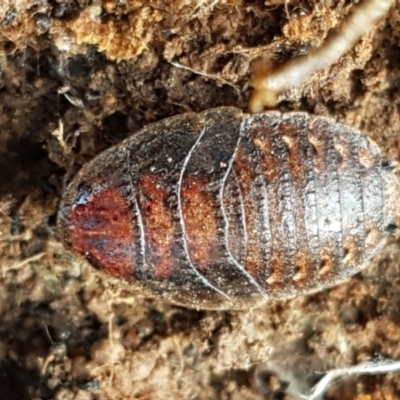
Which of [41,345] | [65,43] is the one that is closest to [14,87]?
[65,43]

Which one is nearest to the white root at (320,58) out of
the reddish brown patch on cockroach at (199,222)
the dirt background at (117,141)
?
the dirt background at (117,141)

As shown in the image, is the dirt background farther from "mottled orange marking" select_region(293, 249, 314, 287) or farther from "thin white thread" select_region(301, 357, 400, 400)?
"mottled orange marking" select_region(293, 249, 314, 287)

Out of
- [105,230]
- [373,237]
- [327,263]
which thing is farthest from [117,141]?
[373,237]

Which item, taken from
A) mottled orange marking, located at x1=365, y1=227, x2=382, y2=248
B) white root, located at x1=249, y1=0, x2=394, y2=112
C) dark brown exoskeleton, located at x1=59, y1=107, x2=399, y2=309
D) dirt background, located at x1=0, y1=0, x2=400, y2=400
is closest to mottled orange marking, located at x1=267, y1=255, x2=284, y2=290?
dark brown exoskeleton, located at x1=59, y1=107, x2=399, y2=309

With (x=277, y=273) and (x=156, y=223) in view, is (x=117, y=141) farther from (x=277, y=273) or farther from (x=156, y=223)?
(x=277, y=273)

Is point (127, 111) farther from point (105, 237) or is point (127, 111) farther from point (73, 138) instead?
point (105, 237)

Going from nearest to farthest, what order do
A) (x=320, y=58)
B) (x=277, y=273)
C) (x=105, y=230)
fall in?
(x=105, y=230)
(x=277, y=273)
(x=320, y=58)
